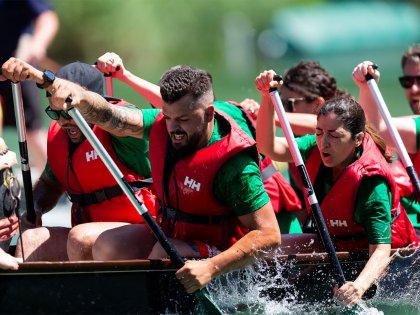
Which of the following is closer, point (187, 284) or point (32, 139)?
point (187, 284)

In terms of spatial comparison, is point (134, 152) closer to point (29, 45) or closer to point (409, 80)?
point (409, 80)

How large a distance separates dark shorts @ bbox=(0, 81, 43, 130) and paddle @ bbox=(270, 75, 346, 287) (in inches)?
146

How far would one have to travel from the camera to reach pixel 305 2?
2136cm

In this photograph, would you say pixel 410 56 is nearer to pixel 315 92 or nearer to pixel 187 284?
pixel 315 92

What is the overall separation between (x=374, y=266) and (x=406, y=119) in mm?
1132

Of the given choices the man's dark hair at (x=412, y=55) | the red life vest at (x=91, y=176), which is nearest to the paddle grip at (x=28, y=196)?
the red life vest at (x=91, y=176)

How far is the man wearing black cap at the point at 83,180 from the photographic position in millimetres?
4965

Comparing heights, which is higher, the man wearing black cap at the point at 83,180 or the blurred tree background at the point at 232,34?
the man wearing black cap at the point at 83,180

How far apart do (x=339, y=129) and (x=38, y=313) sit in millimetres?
1549

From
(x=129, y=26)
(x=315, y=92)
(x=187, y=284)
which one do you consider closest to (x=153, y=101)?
(x=315, y=92)

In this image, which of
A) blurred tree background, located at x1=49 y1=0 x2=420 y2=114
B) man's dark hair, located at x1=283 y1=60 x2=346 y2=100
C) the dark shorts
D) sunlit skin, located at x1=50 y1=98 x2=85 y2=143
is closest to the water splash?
sunlit skin, located at x1=50 y1=98 x2=85 y2=143

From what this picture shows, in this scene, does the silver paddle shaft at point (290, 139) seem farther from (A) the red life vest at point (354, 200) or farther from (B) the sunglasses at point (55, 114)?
(B) the sunglasses at point (55, 114)

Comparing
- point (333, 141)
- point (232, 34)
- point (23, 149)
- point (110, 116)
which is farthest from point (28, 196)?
point (232, 34)

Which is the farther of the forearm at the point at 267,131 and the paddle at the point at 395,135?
the paddle at the point at 395,135
